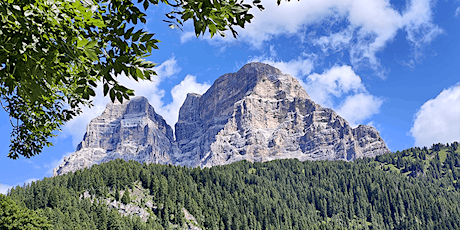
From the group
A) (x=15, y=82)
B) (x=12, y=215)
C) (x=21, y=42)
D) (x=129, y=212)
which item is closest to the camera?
(x=21, y=42)

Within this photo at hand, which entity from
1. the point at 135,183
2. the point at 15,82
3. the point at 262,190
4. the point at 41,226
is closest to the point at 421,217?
the point at 262,190

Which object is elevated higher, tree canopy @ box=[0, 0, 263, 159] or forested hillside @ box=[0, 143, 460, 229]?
forested hillside @ box=[0, 143, 460, 229]

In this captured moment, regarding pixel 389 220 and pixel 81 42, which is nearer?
pixel 81 42

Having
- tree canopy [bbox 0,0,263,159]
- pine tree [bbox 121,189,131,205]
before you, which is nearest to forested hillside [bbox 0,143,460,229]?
pine tree [bbox 121,189,131,205]

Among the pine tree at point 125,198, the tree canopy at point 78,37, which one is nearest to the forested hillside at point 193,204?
the pine tree at point 125,198

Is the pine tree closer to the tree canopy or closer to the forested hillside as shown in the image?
the forested hillside

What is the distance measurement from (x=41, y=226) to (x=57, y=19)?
4919 centimetres

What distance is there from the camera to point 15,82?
230 inches

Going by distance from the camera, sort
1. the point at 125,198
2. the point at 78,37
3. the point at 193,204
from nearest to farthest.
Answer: the point at 78,37 → the point at 125,198 → the point at 193,204

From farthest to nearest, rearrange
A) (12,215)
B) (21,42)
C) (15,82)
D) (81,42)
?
(12,215), (15,82), (21,42), (81,42)

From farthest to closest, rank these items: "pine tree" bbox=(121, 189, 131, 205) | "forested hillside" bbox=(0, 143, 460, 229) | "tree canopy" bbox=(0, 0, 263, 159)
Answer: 1. "pine tree" bbox=(121, 189, 131, 205)
2. "forested hillside" bbox=(0, 143, 460, 229)
3. "tree canopy" bbox=(0, 0, 263, 159)

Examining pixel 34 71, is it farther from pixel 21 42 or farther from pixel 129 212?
pixel 129 212

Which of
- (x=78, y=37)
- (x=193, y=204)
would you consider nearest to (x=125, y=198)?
(x=193, y=204)

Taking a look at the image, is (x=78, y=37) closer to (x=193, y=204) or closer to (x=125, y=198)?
(x=125, y=198)
